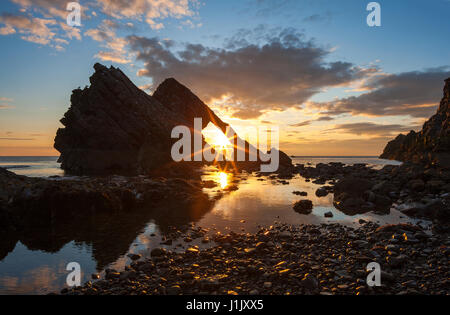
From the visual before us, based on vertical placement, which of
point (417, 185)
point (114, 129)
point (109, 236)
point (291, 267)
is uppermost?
point (114, 129)

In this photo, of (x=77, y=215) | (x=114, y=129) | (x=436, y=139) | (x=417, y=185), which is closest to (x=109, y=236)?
(x=77, y=215)

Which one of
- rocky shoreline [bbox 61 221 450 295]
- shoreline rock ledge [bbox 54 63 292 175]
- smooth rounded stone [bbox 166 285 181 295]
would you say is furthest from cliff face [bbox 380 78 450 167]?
shoreline rock ledge [bbox 54 63 292 175]

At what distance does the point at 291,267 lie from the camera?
7.32 meters

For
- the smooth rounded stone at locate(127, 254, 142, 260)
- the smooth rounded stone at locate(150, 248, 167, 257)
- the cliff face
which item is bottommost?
the smooth rounded stone at locate(127, 254, 142, 260)

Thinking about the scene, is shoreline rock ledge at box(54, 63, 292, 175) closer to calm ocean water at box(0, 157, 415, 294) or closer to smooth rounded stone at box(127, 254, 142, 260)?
calm ocean water at box(0, 157, 415, 294)

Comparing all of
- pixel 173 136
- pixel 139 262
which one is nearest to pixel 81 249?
pixel 139 262

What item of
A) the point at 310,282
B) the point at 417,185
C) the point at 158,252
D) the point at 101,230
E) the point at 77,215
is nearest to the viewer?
the point at 310,282

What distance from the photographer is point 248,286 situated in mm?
6426

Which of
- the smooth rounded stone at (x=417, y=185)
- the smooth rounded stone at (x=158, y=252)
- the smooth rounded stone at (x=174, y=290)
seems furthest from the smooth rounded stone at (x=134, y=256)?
the smooth rounded stone at (x=417, y=185)

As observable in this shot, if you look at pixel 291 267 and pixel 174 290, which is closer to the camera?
pixel 174 290

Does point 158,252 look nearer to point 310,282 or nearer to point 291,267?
point 291,267

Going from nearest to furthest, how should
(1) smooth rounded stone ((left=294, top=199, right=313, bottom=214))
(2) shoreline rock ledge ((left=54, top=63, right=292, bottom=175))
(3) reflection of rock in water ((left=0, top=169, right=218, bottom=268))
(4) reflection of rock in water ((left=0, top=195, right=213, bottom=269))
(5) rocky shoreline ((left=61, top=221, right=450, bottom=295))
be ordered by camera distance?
1. (5) rocky shoreline ((left=61, top=221, right=450, bottom=295))
2. (4) reflection of rock in water ((left=0, top=195, right=213, bottom=269))
3. (3) reflection of rock in water ((left=0, top=169, right=218, bottom=268))
4. (1) smooth rounded stone ((left=294, top=199, right=313, bottom=214))
5. (2) shoreline rock ledge ((left=54, top=63, right=292, bottom=175))

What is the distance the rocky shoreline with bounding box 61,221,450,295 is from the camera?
20.5 feet
